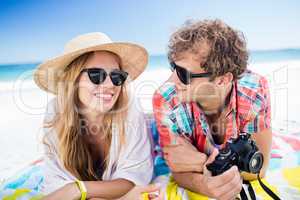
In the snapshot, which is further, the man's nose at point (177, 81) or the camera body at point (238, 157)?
the man's nose at point (177, 81)

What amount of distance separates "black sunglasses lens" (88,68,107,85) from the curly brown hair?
0.26m

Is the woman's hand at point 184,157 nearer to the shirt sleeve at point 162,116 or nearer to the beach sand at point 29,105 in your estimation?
A: the shirt sleeve at point 162,116

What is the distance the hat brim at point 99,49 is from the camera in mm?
1166

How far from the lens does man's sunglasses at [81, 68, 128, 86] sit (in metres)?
1.12

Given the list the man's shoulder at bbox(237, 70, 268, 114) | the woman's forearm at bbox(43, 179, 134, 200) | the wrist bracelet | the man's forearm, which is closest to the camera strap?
the man's forearm

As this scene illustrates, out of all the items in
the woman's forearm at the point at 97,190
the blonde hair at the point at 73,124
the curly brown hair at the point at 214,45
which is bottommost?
the woman's forearm at the point at 97,190

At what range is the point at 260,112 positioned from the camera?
1.28 m

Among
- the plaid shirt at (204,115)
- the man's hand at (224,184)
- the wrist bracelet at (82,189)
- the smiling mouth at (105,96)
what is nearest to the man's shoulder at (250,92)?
the plaid shirt at (204,115)

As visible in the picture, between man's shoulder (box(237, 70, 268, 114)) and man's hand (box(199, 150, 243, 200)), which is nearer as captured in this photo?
man's hand (box(199, 150, 243, 200))

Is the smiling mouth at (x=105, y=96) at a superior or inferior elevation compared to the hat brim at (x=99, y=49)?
inferior

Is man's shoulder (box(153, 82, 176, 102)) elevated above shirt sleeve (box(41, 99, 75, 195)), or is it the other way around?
man's shoulder (box(153, 82, 176, 102))

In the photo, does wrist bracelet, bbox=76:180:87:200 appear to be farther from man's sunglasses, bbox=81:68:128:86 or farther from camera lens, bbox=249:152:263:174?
camera lens, bbox=249:152:263:174

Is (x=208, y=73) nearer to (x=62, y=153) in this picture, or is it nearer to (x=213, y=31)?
(x=213, y=31)

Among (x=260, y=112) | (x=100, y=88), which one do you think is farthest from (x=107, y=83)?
(x=260, y=112)
